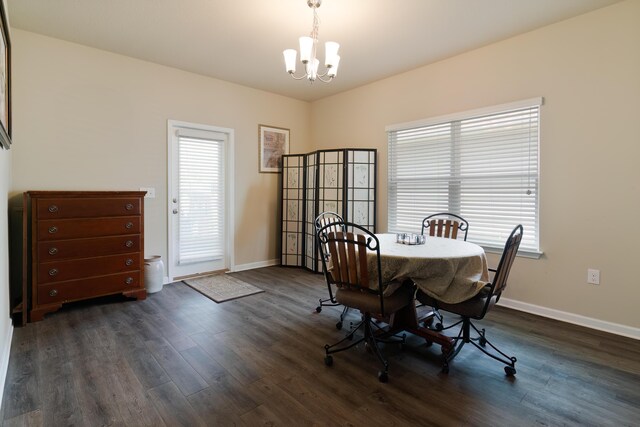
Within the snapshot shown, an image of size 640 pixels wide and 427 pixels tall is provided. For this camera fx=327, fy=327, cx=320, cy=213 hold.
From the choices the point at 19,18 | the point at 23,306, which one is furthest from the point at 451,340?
the point at 19,18

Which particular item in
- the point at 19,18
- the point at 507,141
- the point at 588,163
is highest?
the point at 19,18

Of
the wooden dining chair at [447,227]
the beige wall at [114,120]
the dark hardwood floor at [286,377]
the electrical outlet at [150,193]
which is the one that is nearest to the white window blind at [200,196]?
the beige wall at [114,120]

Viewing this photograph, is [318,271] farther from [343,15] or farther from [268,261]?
[343,15]

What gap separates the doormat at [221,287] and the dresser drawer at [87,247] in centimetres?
87

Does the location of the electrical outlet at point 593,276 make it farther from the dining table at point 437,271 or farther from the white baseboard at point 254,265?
the white baseboard at point 254,265

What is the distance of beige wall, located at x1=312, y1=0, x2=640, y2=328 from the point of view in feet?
8.58

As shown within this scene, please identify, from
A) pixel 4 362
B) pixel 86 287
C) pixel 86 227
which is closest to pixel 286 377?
pixel 4 362

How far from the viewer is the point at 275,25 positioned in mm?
2984

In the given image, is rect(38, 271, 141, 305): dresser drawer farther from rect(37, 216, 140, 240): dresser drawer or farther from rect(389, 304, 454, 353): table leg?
rect(389, 304, 454, 353): table leg

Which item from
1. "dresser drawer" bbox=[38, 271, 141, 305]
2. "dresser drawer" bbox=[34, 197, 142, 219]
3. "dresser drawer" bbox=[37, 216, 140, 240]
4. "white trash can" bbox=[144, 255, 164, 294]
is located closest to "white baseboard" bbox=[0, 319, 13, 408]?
"dresser drawer" bbox=[38, 271, 141, 305]

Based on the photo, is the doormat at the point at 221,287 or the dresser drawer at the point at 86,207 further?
the doormat at the point at 221,287

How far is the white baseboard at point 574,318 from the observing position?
104 inches

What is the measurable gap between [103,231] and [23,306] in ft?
2.78

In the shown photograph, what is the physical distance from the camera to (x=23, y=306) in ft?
9.18
